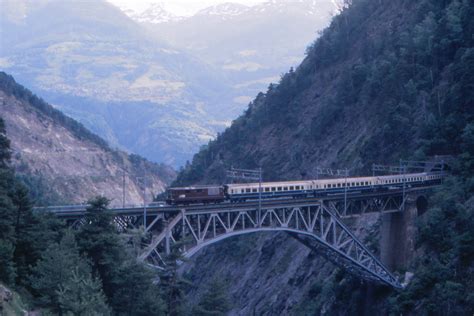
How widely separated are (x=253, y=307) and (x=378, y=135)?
2087 centimetres

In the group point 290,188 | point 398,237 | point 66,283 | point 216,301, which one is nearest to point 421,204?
point 398,237

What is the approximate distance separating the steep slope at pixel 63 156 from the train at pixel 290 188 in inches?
3085

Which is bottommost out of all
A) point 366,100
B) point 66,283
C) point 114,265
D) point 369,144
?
point 114,265

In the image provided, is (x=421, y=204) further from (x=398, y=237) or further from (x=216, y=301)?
(x=216, y=301)

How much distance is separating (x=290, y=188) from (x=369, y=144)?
25768 mm

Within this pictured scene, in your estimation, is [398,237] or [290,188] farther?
[398,237]

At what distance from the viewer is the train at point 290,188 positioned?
41.3m

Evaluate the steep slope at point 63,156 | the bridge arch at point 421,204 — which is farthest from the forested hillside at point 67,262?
the steep slope at point 63,156

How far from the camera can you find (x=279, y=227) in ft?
140

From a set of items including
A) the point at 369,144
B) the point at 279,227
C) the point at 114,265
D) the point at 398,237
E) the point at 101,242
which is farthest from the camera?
the point at 369,144

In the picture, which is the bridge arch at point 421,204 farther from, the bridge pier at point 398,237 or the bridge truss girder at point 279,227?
the bridge truss girder at point 279,227

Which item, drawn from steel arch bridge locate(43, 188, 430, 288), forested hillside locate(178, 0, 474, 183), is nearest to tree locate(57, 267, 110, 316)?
steel arch bridge locate(43, 188, 430, 288)

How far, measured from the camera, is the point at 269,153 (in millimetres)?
93188

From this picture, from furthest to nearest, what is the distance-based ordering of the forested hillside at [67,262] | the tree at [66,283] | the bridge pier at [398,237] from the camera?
1. the bridge pier at [398,237]
2. the forested hillside at [67,262]
3. the tree at [66,283]
